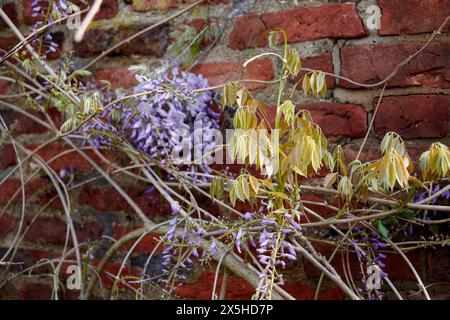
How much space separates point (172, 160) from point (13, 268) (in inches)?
25.4

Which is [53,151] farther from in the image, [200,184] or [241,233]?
[241,233]

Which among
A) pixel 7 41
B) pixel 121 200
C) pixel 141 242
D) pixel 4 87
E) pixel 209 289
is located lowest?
pixel 209 289

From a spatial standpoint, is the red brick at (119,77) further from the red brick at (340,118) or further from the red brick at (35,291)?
the red brick at (35,291)

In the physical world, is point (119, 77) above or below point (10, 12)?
below

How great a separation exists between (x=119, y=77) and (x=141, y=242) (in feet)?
1.35

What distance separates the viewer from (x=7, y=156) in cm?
180

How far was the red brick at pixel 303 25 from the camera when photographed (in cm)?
144

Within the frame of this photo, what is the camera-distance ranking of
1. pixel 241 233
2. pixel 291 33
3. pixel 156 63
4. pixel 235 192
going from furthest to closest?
1. pixel 156 63
2. pixel 291 33
3. pixel 241 233
4. pixel 235 192

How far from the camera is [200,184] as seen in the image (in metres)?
1.45

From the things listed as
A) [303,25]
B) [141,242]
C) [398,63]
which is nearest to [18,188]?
[141,242]

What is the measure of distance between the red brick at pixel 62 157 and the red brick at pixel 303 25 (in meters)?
0.49

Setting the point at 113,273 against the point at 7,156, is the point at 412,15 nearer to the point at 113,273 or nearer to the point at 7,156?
the point at 113,273

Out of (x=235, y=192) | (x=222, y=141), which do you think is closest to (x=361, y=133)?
(x=222, y=141)

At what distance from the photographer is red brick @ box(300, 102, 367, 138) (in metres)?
1.43
